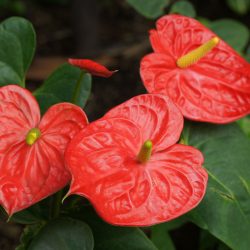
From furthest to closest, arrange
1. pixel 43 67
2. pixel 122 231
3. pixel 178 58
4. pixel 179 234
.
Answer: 1. pixel 43 67
2. pixel 179 234
3. pixel 178 58
4. pixel 122 231

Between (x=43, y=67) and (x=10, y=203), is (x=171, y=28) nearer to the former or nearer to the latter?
(x=10, y=203)

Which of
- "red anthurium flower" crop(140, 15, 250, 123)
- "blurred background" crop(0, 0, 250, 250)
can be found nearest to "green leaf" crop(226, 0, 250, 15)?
"blurred background" crop(0, 0, 250, 250)

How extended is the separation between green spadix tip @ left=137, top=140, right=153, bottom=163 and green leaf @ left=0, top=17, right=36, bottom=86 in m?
0.38

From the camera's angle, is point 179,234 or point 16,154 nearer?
point 16,154

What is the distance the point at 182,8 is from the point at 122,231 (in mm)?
793

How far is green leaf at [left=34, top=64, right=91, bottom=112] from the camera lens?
103 cm

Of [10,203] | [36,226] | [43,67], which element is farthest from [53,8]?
[10,203]

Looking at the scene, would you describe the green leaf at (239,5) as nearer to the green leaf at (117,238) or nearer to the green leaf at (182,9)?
the green leaf at (182,9)

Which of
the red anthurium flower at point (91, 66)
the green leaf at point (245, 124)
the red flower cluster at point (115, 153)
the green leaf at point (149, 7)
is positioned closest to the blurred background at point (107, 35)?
the green leaf at point (149, 7)

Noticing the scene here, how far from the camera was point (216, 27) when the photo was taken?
152 centimetres

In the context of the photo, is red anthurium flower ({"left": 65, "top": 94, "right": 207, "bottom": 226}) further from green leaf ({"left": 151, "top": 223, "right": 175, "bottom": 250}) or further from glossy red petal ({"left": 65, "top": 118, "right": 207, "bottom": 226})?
green leaf ({"left": 151, "top": 223, "right": 175, "bottom": 250})

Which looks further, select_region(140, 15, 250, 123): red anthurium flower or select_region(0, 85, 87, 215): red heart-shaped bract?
select_region(140, 15, 250, 123): red anthurium flower

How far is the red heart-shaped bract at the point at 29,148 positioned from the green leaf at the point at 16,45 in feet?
0.62

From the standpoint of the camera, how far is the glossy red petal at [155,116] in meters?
0.81
